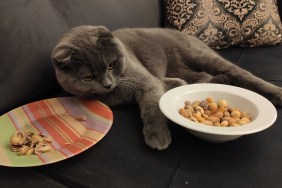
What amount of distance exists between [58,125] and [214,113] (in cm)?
55

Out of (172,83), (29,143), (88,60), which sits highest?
(88,60)

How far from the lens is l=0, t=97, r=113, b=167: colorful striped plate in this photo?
32.8 inches

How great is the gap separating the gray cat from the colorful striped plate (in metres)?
0.08

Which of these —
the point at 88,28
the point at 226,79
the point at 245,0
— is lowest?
the point at 226,79

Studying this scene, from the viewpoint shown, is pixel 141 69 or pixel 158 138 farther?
pixel 141 69

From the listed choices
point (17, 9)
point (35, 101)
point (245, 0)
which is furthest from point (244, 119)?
point (245, 0)

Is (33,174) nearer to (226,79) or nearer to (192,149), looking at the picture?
(192,149)

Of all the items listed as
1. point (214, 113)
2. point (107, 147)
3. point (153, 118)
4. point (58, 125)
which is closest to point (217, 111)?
point (214, 113)

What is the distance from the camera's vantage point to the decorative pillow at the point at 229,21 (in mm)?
1648

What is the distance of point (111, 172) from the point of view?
82 centimetres

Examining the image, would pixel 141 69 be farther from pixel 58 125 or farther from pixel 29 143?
pixel 29 143

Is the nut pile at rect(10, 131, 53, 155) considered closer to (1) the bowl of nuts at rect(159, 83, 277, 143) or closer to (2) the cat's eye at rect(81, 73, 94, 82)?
(2) the cat's eye at rect(81, 73, 94, 82)

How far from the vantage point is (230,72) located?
1.30 metres

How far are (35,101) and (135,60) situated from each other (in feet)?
1.62
